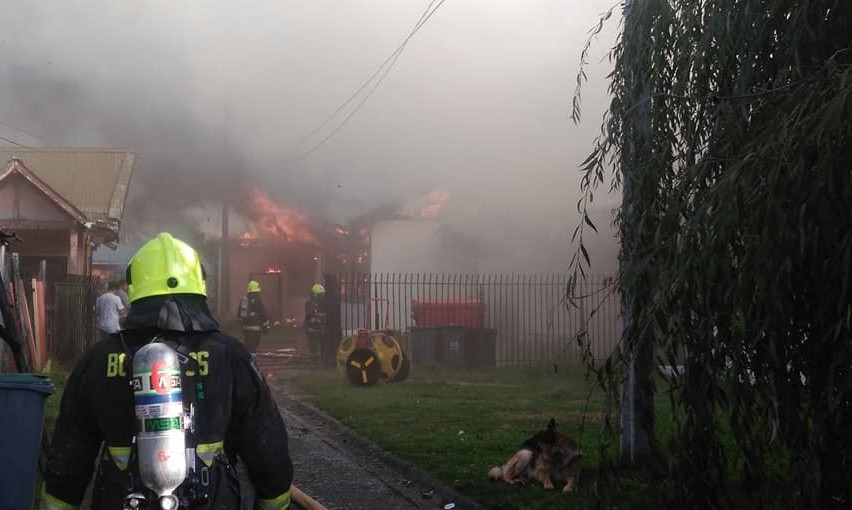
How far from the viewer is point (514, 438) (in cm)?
803

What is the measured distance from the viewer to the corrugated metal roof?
20250mm

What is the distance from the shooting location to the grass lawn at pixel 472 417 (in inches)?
238

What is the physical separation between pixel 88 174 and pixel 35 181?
4764mm

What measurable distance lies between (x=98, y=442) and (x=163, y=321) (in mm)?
399

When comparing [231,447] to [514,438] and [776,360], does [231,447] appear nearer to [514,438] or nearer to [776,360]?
[776,360]

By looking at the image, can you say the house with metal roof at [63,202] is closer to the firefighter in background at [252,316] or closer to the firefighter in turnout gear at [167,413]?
the firefighter in background at [252,316]

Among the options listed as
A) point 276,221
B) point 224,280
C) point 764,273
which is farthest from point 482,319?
point 764,273

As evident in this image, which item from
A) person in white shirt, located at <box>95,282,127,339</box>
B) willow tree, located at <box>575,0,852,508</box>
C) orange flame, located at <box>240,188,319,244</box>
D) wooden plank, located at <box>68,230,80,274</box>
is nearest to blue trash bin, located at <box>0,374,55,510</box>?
willow tree, located at <box>575,0,852,508</box>

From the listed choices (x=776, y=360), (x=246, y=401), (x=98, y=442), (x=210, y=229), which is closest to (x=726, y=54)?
(x=776, y=360)

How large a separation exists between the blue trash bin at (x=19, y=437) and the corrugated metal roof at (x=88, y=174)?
15066 millimetres

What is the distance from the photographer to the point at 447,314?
55.1 feet

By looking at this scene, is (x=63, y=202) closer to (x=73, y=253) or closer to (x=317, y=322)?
(x=73, y=253)

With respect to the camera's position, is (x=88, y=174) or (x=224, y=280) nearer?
(x=88, y=174)

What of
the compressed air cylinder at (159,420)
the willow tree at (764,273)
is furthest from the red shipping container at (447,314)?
the compressed air cylinder at (159,420)
